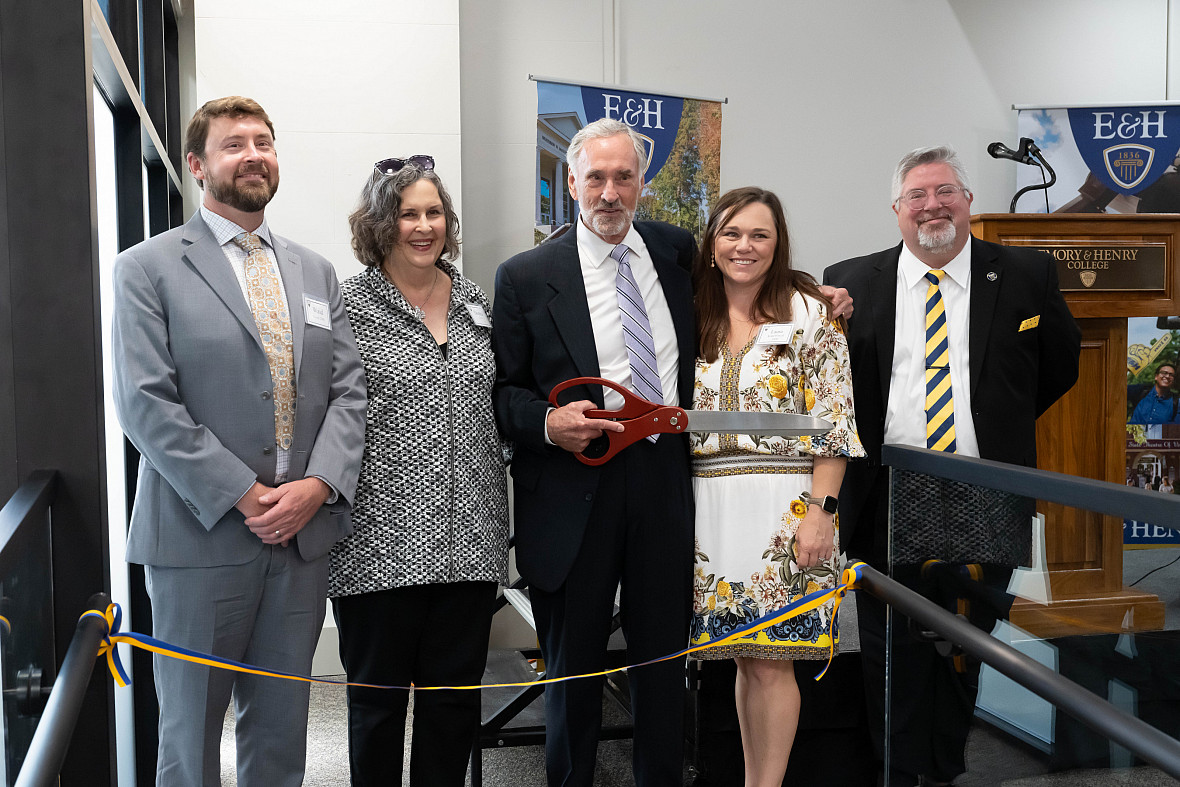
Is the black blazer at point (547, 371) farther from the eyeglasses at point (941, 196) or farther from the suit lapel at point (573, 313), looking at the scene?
the eyeglasses at point (941, 196)

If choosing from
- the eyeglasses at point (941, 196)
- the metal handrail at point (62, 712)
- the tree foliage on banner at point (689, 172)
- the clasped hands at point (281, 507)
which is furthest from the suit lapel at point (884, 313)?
the tree foliage on banner at point (689, 172)

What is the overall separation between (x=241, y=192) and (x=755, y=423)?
117cm

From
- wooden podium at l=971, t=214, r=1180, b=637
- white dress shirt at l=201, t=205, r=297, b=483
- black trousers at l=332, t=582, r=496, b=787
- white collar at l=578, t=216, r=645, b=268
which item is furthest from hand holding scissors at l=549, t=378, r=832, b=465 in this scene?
wooden podium at l=971, t=214, r=1180, b=637

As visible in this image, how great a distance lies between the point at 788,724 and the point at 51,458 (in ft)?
5.38

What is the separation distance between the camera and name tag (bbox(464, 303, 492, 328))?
226 centimetres

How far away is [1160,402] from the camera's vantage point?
17.4ft

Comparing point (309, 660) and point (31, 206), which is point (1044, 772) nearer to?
point (309, 660)

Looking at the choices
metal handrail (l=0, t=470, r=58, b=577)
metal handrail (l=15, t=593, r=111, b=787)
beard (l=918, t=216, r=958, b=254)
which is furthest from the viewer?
beard (l=918, t=216, r=958, b=254)

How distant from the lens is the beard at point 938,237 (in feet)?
8.65

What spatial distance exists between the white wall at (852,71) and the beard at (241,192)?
2.83 metres

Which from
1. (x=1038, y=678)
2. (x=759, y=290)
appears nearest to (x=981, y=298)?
(x=759, y=290)

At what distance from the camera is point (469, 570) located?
2.14m

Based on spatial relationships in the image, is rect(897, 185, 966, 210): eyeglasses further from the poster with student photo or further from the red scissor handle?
the poster with student photo

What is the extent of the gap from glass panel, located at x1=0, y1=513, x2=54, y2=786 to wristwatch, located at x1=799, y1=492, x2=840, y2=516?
1.51 m
